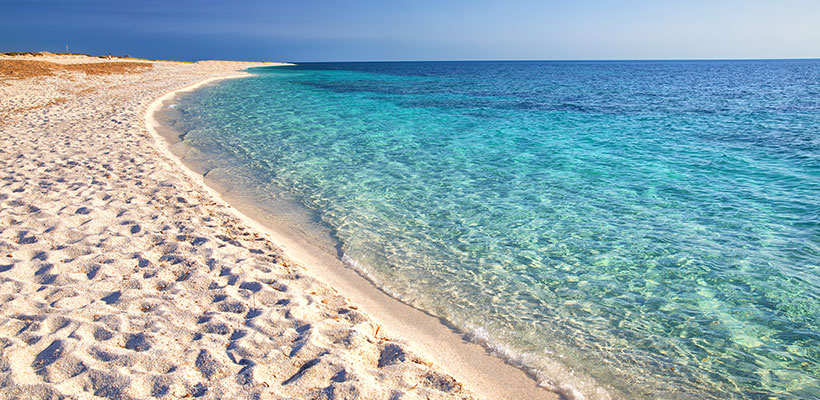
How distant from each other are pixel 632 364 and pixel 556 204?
5131mm

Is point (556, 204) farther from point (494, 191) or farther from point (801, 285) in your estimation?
point (801, 285)

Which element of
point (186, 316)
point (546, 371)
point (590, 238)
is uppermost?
point (186, 316)

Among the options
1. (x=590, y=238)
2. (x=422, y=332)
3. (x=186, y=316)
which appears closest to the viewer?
(x=186, y=316)

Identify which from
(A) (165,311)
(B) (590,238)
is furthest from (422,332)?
(B) (590,238)

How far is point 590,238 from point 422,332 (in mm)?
4030

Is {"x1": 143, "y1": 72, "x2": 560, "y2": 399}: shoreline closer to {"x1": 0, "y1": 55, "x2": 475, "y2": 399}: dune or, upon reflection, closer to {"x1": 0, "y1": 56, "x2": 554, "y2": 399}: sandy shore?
{"x1": 0, "y1": 56, "x2": 554, "y2": 399}: sandy shore

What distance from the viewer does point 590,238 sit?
7578 millimetres

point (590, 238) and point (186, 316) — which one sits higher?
point (186, 316)

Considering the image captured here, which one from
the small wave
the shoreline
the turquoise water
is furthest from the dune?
the turquoise water

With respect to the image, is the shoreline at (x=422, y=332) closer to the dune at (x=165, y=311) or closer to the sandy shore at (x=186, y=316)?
the sandy shore at (x=186, y=316)

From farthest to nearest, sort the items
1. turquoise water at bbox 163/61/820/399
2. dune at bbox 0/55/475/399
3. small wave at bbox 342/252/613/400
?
turquoise water at bbox 163/61/820/399 → small wave at bbox 342/252/613/400 → dune at bbox 0/55/475/399

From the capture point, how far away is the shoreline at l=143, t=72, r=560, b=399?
424cm

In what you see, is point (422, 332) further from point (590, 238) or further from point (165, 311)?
point (590, 238)

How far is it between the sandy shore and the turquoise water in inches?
35.6
